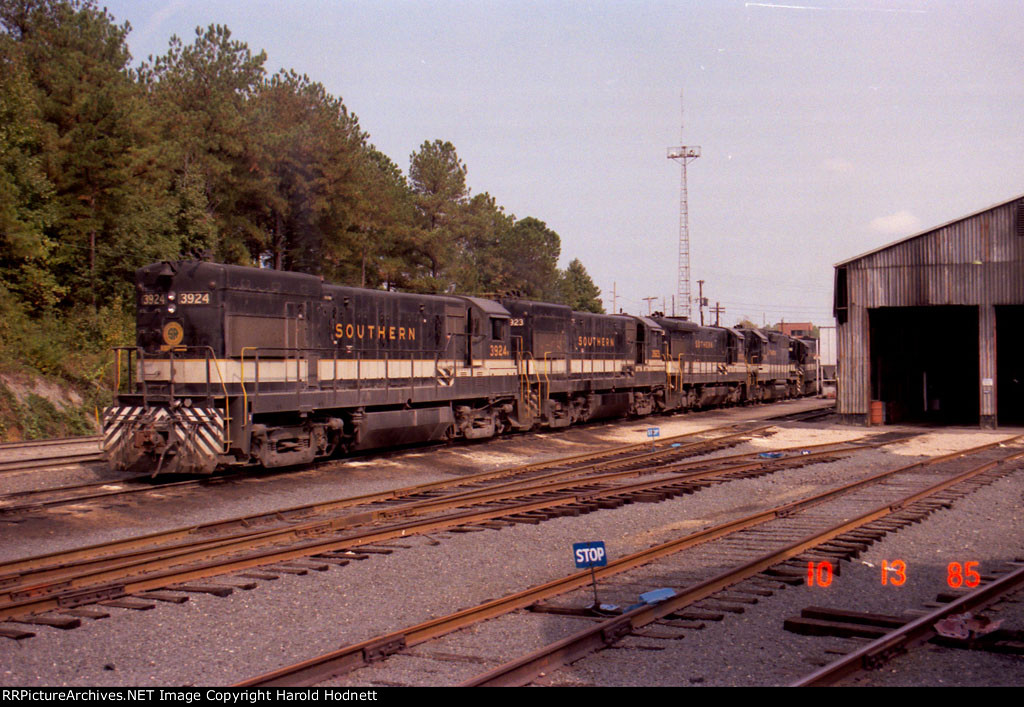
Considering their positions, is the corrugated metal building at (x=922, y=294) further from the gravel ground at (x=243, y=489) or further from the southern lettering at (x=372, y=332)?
the southern lettering at (x=372, y=332)

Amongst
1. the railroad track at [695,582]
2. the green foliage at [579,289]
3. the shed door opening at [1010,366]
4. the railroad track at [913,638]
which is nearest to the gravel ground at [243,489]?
the railroad track at [695,582]

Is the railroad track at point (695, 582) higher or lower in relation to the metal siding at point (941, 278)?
lower

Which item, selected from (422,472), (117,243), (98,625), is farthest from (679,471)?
(117,243)

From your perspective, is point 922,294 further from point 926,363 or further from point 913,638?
point 913,638

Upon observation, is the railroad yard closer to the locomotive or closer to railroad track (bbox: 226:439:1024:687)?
railroad track (bbox: 226:439:1024:687)

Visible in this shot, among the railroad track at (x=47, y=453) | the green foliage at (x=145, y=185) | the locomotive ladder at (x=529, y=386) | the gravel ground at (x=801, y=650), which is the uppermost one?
the green foliage at (x=145, y=185)

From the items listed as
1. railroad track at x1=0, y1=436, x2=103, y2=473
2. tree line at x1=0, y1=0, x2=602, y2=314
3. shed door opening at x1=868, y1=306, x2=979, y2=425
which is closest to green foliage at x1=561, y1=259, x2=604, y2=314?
tree line at x1=0, y1=0, x2=602, y2=314

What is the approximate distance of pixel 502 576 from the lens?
768 centimetres

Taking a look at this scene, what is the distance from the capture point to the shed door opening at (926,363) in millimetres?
28391

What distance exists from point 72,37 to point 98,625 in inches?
1144

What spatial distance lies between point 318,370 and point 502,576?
800 centimetres

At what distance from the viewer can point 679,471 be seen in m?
14.6

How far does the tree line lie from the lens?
26.9 meters

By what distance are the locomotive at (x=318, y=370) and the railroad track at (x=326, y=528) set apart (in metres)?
3.04
